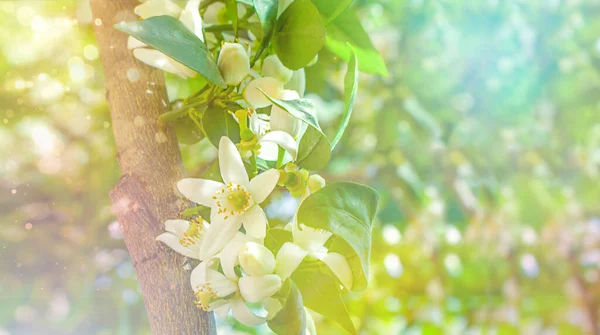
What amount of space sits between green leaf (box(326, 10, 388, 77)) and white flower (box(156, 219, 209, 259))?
16cm

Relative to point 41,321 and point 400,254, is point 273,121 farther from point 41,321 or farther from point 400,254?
point 400,254

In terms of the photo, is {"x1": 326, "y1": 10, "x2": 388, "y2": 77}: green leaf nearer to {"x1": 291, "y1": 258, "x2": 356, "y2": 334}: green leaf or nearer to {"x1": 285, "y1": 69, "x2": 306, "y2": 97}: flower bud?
{"x1": 285, "y1": 69, "x2": 306, "y2": 97}: flower bud

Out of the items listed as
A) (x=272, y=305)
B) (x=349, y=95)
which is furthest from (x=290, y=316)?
(x=349, y=95)

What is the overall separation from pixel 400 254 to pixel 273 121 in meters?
1.33

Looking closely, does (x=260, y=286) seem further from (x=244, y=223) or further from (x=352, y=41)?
(x=352, y=41)

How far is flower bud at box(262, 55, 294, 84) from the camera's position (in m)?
0.30

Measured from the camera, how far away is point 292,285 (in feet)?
0.81

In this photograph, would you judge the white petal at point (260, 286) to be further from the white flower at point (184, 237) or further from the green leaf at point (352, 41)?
the green leaf at point (352, 41)

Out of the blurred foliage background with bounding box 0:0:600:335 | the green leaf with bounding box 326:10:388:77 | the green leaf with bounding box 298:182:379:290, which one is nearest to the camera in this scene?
the green leaf with bounding box 298:182:379:290

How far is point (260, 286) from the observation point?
0.24 metres

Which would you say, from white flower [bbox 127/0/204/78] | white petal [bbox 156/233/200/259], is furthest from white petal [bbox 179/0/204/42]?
white petal [bbox 156/233/200/259]

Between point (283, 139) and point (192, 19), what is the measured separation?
84mm

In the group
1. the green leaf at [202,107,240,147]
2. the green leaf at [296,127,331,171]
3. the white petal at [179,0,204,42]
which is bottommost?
the green leaf at [202,107,240,147]

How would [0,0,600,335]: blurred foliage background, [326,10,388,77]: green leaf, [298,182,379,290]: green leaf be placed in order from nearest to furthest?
1. [298,182,379,290]: green leaf
2. [326,10,388,77]: green leaf
3. [0,0,600,335]: blurred foliage background
